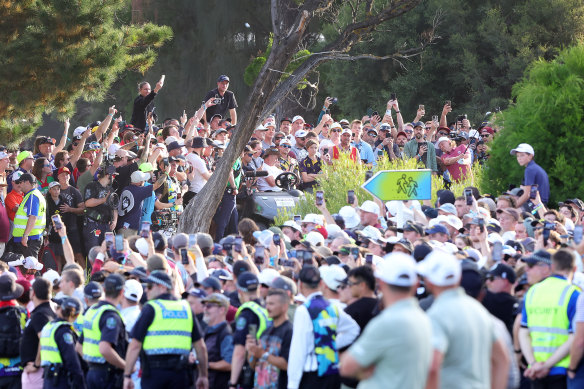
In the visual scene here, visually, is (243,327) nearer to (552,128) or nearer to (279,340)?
(279,340)

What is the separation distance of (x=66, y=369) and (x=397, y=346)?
167 inches

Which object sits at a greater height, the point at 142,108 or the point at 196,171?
the point at 142,108

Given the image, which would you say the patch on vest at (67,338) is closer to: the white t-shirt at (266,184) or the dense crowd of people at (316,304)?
the dense crowd of people at (316,304)

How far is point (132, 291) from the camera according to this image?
8.81m

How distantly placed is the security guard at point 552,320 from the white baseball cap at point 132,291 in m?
3.27

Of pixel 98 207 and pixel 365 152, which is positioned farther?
pixel 365 152

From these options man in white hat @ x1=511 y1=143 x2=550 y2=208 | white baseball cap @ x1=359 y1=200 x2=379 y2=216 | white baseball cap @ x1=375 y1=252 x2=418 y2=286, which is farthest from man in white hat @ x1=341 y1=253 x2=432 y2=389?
man in white hat @ x1=511 y1=143 x2=550 y2=208

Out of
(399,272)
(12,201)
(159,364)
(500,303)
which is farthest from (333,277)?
(12,201)

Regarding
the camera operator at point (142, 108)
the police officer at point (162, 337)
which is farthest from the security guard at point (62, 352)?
the camera operator at point (142, 108)

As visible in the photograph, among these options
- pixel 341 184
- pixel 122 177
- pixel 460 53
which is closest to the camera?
pixel 122 177


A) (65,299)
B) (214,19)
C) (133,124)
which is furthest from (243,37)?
(65,299)

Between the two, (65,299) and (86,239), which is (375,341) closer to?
(65,299)

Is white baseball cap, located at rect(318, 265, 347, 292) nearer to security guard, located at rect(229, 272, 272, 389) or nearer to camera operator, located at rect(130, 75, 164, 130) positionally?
security guard, located at rect(229, 272, 272, 389)

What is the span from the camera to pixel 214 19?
3231 centimetres
